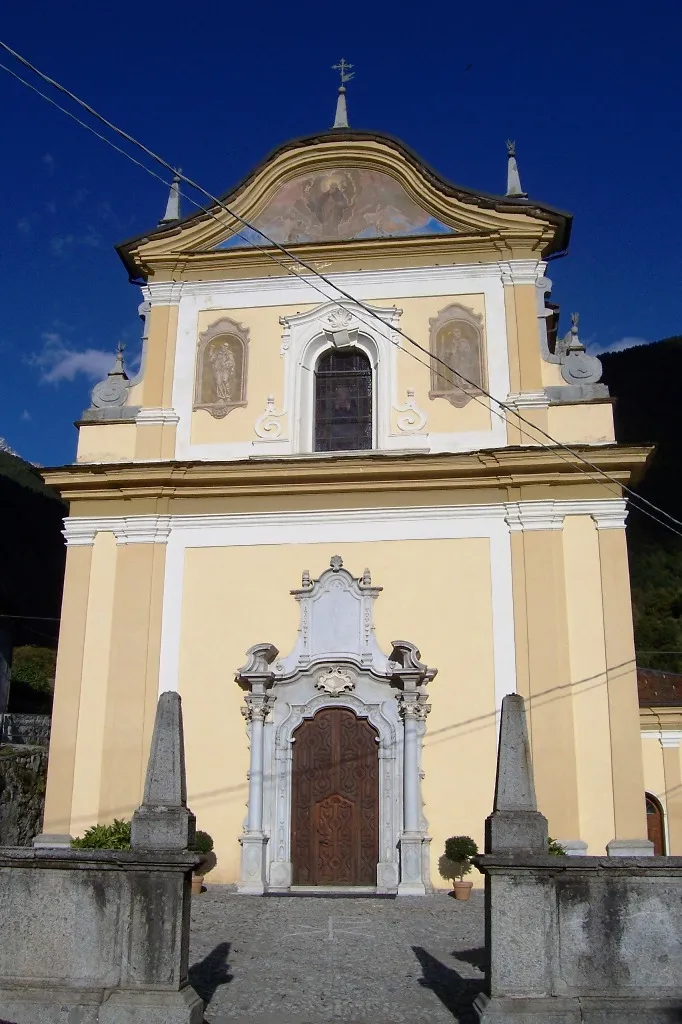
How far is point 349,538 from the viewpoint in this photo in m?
14.0

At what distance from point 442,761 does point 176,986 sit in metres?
7.34

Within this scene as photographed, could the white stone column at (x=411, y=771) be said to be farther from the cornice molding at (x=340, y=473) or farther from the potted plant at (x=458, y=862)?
the cornice molding at (x=340, y=473)

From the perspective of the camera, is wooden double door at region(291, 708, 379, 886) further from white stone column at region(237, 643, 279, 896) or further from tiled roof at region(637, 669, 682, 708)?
tiled roof at region(637, 669, 682, 708)

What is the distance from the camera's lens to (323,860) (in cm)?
1278

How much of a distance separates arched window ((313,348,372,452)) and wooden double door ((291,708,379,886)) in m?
3.97

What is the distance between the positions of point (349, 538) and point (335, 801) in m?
3.54

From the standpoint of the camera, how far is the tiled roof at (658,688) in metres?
20.2

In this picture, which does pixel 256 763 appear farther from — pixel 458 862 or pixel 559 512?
pixel 559 512

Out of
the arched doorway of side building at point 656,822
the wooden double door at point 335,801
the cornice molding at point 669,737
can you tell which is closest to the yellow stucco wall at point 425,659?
the wooden double door at point 335,801

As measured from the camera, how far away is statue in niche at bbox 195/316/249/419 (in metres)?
15.0

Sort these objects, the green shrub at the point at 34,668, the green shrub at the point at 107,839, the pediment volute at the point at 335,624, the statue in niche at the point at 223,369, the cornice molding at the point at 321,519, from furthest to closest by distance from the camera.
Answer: the green shrub at the point at 34,668 < the statue in niche at the point at 223,369 < the cornice molding at the point at 321,519 < the pediment volute at the point at 335,624 < the green shrub at the point at 107,839

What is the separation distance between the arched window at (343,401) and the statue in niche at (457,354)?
3.52ft

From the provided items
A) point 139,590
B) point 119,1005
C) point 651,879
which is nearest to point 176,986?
point 119,1005

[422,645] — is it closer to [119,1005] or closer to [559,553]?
[559,553]
